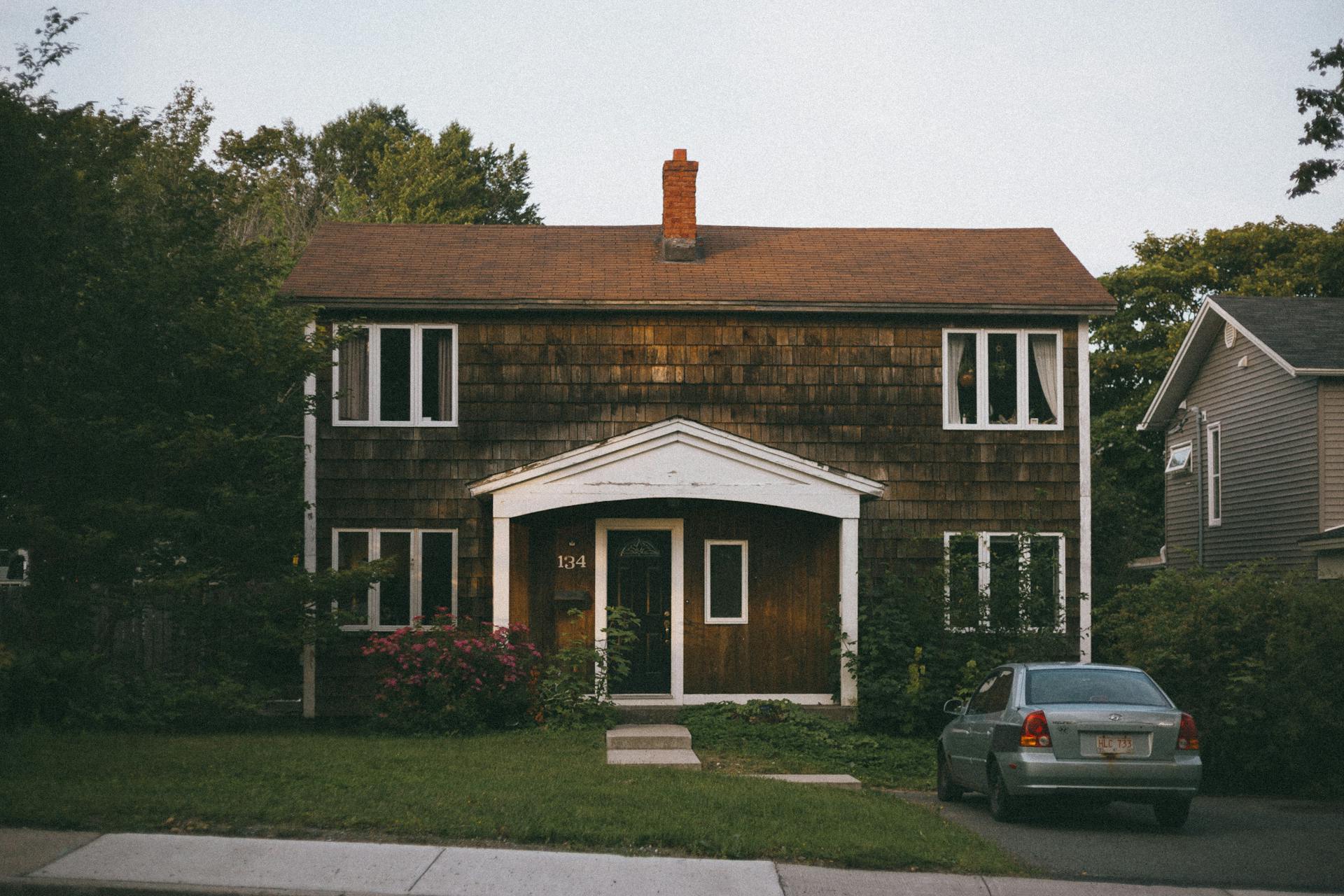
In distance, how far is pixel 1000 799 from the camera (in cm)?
1116

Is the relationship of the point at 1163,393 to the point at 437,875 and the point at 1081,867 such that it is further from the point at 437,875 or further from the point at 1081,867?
the point at 437,875

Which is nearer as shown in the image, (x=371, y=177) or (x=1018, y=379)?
(x=1018, y=379)

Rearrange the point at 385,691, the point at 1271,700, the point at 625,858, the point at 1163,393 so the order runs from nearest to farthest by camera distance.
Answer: the point at 625,858 < the point at 1271,700 < the point at 385,691 < the point at 1163,393

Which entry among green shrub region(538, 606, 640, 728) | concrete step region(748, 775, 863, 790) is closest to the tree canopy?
green shrub region(538, 606, 640, 728)

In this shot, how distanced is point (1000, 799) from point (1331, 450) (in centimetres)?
1417

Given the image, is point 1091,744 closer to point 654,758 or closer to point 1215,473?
point 654,758

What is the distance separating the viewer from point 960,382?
749 inches

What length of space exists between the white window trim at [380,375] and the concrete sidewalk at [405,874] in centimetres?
1027

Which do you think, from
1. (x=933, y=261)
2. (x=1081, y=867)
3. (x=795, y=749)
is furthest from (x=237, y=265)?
(x=1081, y=867)

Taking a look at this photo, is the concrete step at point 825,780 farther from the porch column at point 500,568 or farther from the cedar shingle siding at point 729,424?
the cedar shingle siding at point 729,424

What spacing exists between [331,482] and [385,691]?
11.5ft

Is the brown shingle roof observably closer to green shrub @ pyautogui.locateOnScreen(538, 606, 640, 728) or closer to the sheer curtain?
the sheer curtain

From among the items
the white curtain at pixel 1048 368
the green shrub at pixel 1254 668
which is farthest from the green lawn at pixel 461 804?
the white curtain at pixel 1048 368

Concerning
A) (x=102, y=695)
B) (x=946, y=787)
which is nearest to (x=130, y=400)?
(x=102, y=695)
